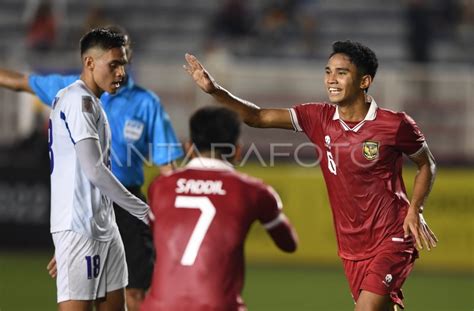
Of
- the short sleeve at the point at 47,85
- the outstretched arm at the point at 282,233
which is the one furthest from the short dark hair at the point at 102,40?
the outstretched arm at the point at 282,233

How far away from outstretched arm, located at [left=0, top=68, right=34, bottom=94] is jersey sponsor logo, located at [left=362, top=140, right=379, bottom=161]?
255cm

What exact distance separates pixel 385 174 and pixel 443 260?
7.51 m

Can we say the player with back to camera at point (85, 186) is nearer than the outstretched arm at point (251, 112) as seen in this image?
Yes

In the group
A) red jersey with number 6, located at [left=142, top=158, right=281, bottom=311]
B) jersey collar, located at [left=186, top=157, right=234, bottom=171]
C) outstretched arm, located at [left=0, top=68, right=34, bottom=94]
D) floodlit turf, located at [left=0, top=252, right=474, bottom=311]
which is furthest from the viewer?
floodlit turf, located at [left=0, top=252, right=474, bottom=311]

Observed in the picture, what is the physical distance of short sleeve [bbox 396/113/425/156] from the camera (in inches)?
279

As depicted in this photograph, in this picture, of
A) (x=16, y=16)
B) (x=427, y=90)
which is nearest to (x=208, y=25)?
(x=16, y=16)

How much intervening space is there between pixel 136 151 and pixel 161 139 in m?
0.22

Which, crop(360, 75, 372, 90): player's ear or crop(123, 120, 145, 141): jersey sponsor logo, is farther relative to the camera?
crop(123, 120, 145, 141): jersey sponsor logo

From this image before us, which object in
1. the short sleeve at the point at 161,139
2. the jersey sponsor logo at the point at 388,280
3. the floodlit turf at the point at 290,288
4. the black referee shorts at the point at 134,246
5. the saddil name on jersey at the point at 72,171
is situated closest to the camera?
the saddil name on jersey at the point at 72,171

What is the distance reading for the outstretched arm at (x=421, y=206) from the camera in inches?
265

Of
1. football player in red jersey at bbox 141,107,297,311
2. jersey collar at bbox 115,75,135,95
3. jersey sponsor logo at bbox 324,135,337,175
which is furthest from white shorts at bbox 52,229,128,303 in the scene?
jersey collar at bbox 115,75,135,95

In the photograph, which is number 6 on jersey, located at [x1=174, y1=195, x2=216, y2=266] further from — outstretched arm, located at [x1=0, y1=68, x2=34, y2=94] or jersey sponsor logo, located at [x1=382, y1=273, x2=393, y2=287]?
outstretched arm, located at [x1=0, y1=68, x2=34, y2=94]

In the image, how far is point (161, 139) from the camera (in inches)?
325

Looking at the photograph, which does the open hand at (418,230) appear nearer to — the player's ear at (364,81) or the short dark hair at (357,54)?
the player's ear at (364,81)
